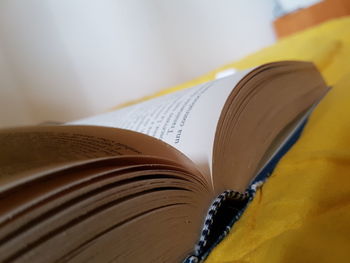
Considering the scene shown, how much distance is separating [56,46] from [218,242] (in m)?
1.19

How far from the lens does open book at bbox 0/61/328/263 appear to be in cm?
20

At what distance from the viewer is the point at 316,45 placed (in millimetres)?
847

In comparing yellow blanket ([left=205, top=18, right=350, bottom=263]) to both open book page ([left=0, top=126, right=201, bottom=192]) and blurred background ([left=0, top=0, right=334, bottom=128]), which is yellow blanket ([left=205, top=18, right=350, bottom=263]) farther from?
blurred background ([left=0, top=0, right=334, bottom=128])

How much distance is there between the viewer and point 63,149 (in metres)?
0.25

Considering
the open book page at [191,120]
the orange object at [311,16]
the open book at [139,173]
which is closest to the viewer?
the open book at [139,173]

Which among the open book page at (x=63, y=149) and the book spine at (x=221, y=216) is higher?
the open book page at (x=63, y=149)

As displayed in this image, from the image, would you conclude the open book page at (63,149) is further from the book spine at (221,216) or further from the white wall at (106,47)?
the white wall at (106,47)

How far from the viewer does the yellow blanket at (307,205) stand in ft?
0.79

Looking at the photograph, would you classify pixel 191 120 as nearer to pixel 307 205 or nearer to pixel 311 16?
pixel 307 205

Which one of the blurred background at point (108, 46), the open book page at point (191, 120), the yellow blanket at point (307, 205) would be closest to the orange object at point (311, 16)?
the blurred background at point (108, 46)

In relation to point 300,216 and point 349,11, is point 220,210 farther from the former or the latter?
point 349,11

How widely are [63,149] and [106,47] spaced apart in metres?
1.30

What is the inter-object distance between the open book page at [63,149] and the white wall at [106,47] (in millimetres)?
992

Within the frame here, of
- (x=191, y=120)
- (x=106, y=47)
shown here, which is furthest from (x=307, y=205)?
(x=106, y=47)
